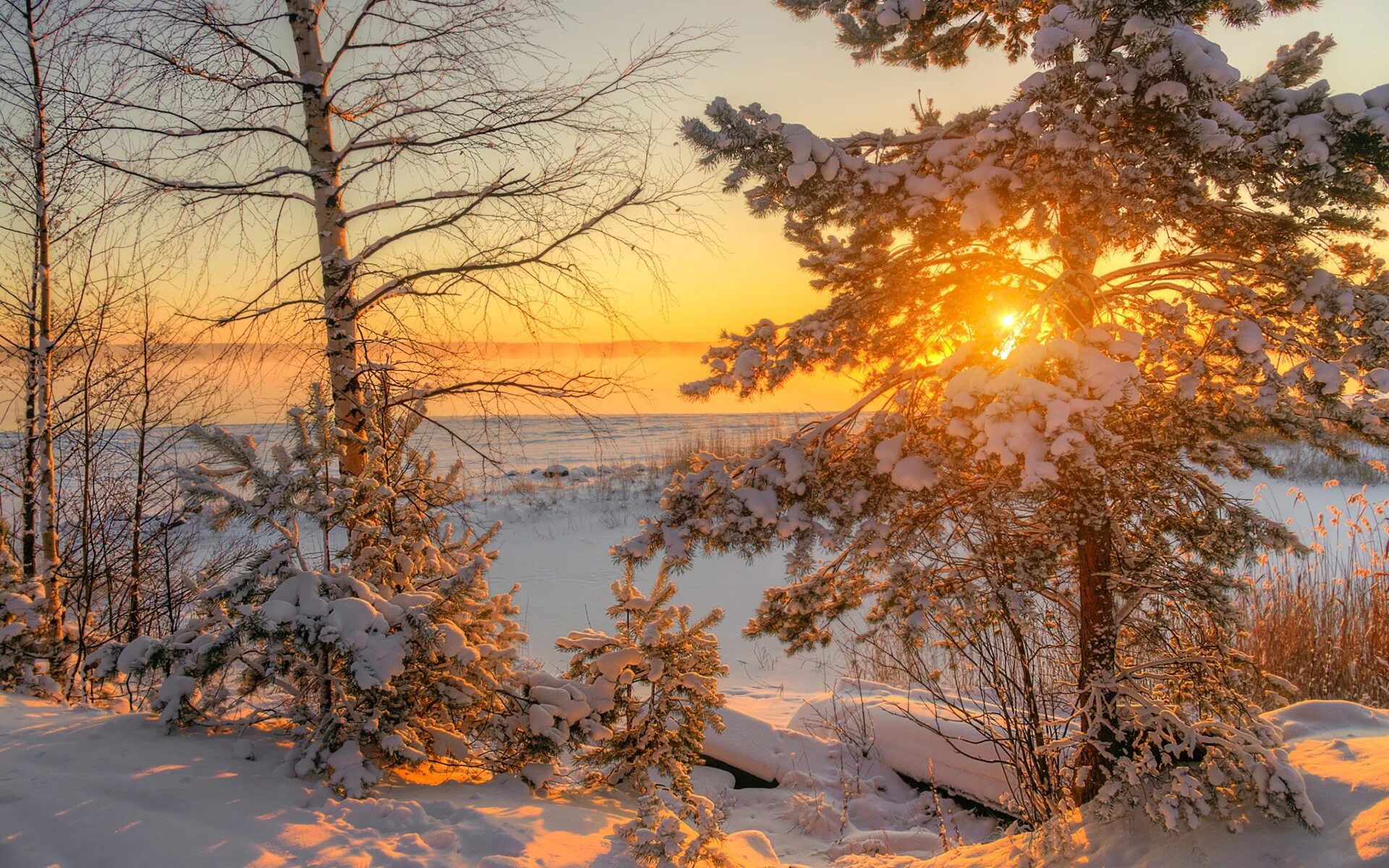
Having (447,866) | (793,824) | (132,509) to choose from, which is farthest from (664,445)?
(447,866)

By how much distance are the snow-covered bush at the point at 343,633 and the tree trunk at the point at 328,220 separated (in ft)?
1.28

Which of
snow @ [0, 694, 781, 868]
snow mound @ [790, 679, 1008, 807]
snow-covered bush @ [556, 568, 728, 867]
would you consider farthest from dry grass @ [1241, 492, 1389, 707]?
snow @ [0, 694, 781, 868]

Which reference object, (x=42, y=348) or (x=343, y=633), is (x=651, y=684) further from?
(x=42, y=348)

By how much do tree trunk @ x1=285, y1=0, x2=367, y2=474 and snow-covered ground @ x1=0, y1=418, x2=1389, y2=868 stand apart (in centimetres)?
177

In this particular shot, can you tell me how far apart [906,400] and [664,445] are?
21799 millimetres

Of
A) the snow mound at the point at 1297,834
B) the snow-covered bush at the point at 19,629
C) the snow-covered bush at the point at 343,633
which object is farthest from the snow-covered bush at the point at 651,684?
the snow-covered bush at the point at 19,629

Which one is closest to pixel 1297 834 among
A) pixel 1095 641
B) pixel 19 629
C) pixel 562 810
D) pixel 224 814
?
pixel 1095 641

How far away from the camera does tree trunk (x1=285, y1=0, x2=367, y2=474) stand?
14.1 ft

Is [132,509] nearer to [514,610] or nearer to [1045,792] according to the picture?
[514,610]

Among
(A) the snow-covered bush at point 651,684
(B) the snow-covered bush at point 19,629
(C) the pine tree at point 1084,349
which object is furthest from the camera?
(B) the snow-covered bush at point 19,629

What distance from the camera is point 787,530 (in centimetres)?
348

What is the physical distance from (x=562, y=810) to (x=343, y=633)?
140 centimetres

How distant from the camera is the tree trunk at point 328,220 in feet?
14.1

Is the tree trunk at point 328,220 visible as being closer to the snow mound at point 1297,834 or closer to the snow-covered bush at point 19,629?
the snow-covered bush at point 19,629
